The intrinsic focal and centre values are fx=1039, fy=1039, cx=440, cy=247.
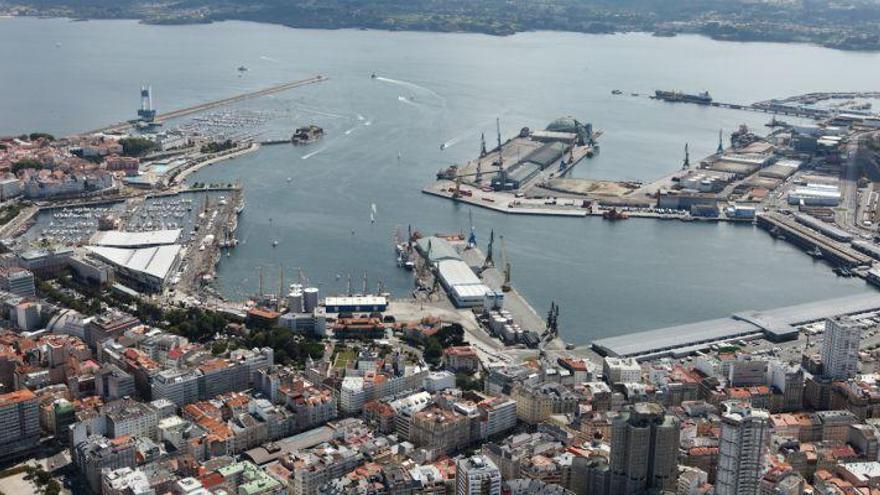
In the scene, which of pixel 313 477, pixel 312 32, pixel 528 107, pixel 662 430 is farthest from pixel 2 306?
pixel 312 32

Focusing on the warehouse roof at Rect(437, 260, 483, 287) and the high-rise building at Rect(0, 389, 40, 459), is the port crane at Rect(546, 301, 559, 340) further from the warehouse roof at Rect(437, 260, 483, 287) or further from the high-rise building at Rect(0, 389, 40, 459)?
the high-rise building at Rect(0, 389, 40, 459)

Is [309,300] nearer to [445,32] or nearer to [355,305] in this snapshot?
[355,305]

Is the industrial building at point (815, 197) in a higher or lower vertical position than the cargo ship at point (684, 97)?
lower

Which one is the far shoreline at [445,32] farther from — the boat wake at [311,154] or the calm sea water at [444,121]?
the boat wake at [311,154]

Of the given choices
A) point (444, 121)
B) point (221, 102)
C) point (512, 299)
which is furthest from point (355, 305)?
point (221, 102)

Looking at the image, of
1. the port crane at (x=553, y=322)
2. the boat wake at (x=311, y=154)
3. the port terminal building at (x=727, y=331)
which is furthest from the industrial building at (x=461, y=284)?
the boat wake at (x=311, y=154)

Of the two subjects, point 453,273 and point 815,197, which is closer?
point 453,273

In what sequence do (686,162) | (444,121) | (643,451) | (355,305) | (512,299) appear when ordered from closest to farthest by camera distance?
Result: (643,451) → (355,305) → (512,299) → (686,162) → (444,121)
